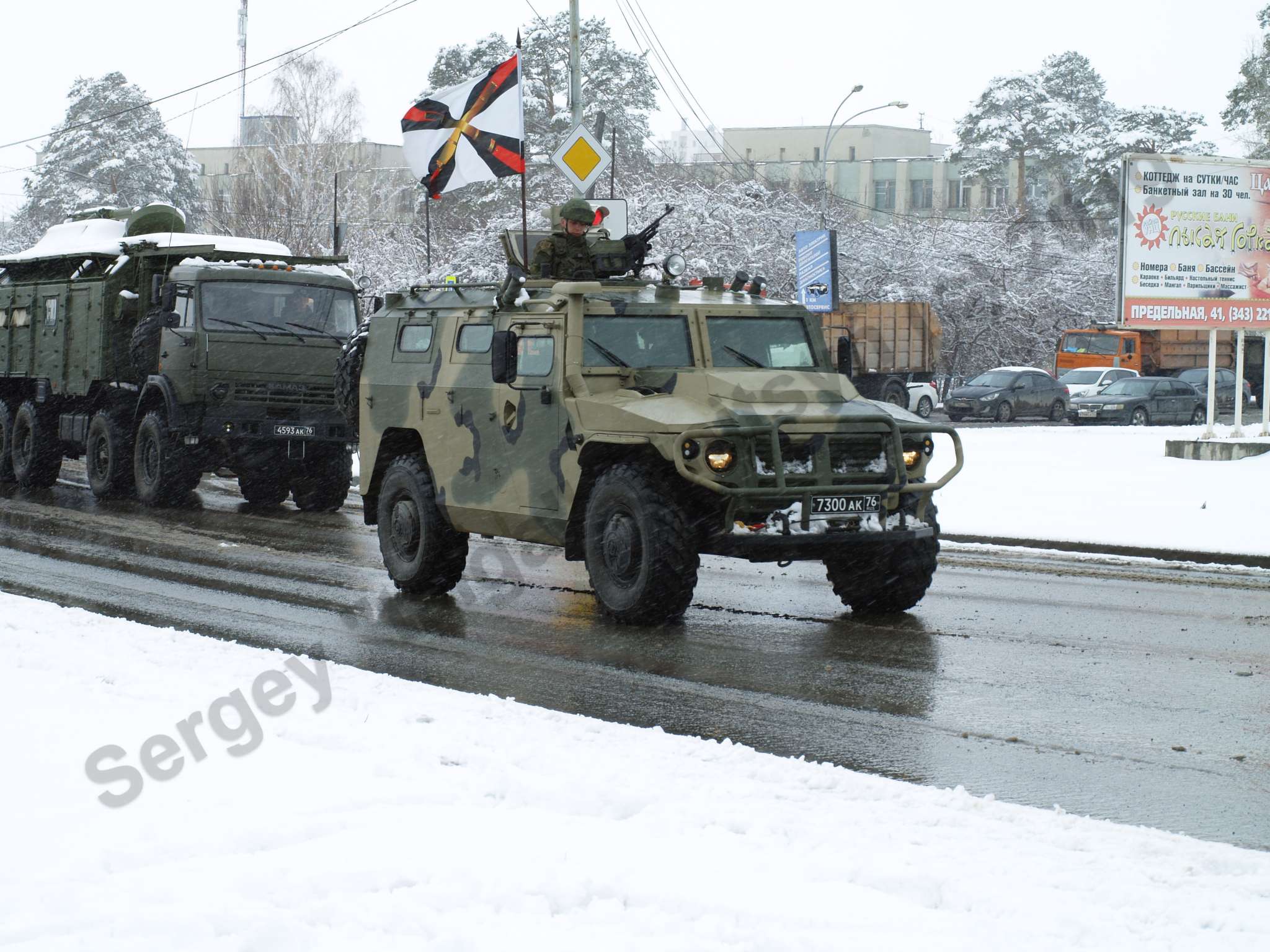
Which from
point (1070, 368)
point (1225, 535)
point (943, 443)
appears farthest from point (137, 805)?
point (1070, 368)

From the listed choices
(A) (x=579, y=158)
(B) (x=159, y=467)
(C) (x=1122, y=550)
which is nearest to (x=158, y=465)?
Answer: (B) (x=159, y=467)

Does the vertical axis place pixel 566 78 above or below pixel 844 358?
above

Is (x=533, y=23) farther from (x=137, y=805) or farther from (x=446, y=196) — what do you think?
(x=137, y=805)

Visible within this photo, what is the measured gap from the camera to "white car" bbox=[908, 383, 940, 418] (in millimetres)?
39281

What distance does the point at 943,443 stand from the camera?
27.4 meters

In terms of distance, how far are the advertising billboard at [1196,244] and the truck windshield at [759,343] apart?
41.3ft

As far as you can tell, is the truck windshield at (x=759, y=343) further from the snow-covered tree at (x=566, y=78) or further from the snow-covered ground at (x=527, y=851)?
the snow-covered tree at (x=566, y=78)

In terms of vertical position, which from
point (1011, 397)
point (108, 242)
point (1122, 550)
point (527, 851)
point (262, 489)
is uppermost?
point (108, 242)

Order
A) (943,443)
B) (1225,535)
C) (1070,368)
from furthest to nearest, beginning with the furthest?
(1070,368) → (943,443) → (1225,535)

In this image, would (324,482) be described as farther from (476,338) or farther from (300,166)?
(300,166)

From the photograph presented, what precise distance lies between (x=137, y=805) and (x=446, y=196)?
202ft

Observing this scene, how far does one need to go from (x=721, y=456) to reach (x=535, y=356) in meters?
1.84

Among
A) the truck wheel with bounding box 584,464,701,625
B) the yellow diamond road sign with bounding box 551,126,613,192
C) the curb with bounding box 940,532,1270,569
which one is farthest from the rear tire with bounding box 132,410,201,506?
the truck wheel with bounding box 584,464,701,625

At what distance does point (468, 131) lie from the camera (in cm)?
1767
